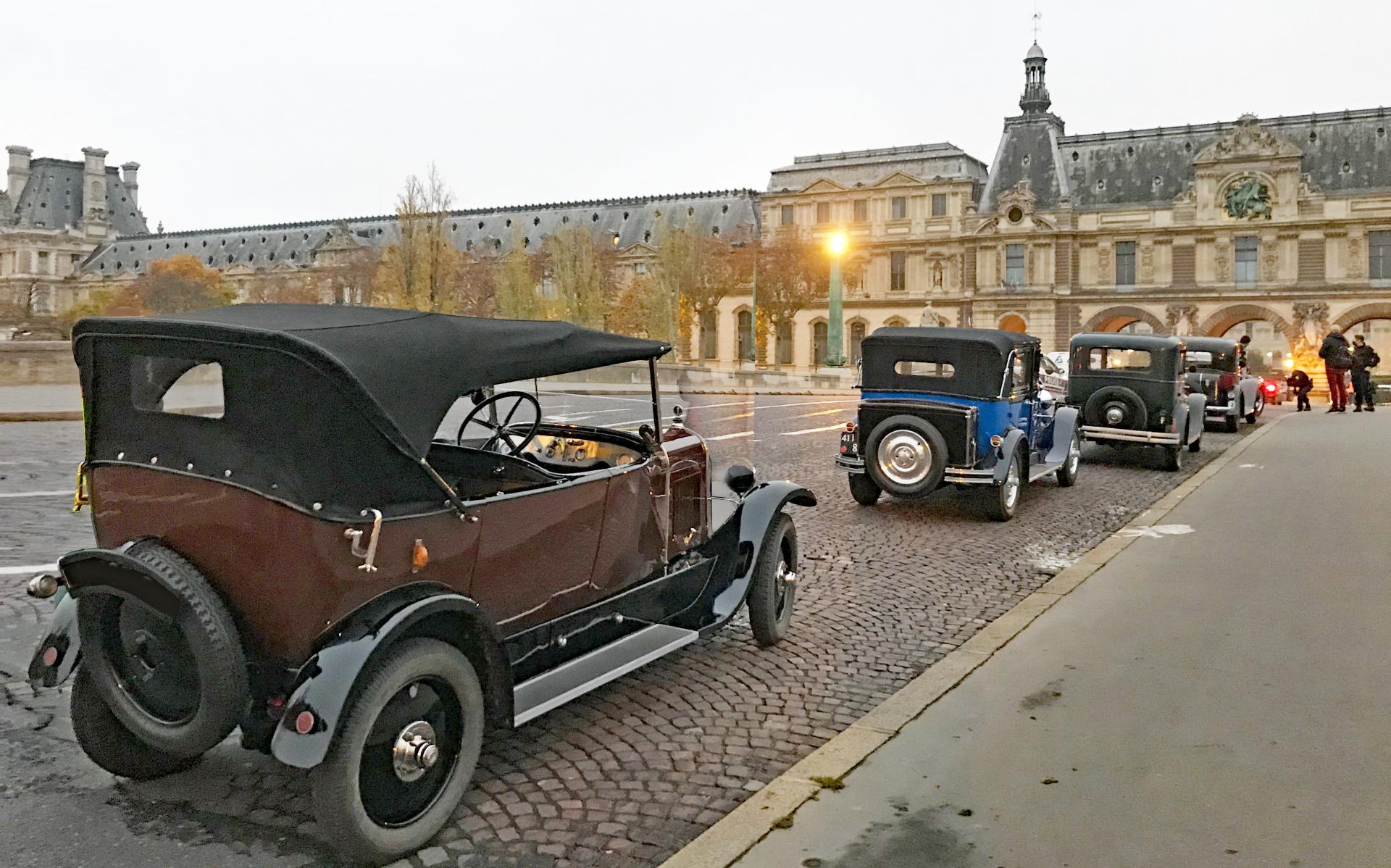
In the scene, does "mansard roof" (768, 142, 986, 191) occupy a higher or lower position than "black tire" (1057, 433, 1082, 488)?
higher

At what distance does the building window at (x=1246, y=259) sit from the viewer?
68.4 metres

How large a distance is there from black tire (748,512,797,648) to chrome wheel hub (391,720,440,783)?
108 inches

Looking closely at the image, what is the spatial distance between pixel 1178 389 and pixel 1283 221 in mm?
58591

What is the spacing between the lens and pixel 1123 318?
7250 cm

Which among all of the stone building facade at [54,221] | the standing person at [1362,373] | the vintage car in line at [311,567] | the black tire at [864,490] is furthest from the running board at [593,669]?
the stone building facade at [54,221]

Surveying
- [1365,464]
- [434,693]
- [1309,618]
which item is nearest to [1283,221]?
[1365,464]

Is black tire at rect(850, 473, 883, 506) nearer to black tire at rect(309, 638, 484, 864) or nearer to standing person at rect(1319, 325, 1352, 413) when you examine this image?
black tire at rect(309, 638, 484, 864)

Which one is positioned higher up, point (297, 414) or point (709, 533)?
point (297, 414)

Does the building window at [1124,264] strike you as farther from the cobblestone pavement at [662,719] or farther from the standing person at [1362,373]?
the cobblestone pavement at [662,719]

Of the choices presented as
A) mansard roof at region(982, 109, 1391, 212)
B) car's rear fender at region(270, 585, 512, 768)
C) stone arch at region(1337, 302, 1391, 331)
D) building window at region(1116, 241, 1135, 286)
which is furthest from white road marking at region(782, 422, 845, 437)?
mansard roof at region(982, 109, 1391, 212)

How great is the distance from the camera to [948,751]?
16.3ft

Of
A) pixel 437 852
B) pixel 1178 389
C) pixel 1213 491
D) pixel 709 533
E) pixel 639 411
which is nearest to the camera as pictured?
pixel 437 852

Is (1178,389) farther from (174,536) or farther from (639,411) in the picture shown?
(174,536)

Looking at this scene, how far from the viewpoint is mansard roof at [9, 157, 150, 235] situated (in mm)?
121312
